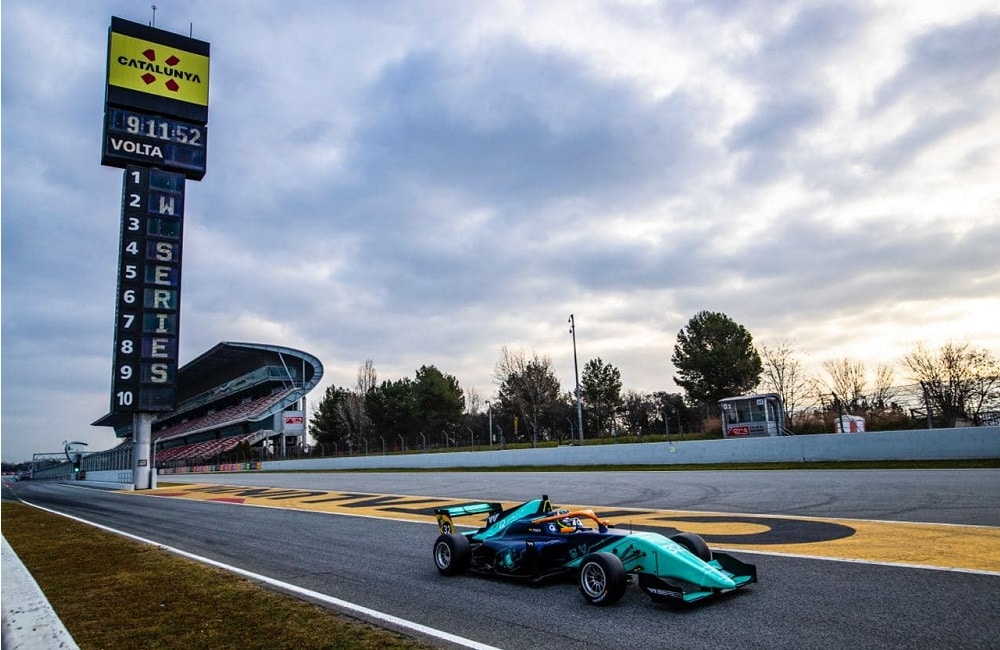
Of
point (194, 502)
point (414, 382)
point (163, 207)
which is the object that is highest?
point (163, 207)

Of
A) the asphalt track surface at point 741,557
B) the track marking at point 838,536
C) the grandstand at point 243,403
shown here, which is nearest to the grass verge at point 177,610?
the asphalt track surface at point 741,557

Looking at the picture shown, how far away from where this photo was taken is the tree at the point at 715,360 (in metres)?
52.4

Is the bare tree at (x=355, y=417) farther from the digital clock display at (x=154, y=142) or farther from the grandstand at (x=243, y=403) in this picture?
the digital clock display at (x=154, y=142)

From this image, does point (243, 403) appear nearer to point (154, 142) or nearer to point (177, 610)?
point (154, 142)

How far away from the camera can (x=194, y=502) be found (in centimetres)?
2150

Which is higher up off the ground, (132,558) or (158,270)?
(158,270)

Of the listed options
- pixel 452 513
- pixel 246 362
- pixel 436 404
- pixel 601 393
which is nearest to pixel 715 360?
pixel 601 393

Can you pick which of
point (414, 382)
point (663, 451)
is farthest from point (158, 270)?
point (414, 382)

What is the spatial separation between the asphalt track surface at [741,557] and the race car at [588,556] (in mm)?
167

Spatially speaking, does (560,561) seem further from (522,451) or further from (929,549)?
(522,451)

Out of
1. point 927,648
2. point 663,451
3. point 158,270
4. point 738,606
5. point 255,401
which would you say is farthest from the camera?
point 255,401

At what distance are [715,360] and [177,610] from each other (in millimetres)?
51272

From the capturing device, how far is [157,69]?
38.3 meters

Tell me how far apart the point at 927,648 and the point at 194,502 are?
2214cm
